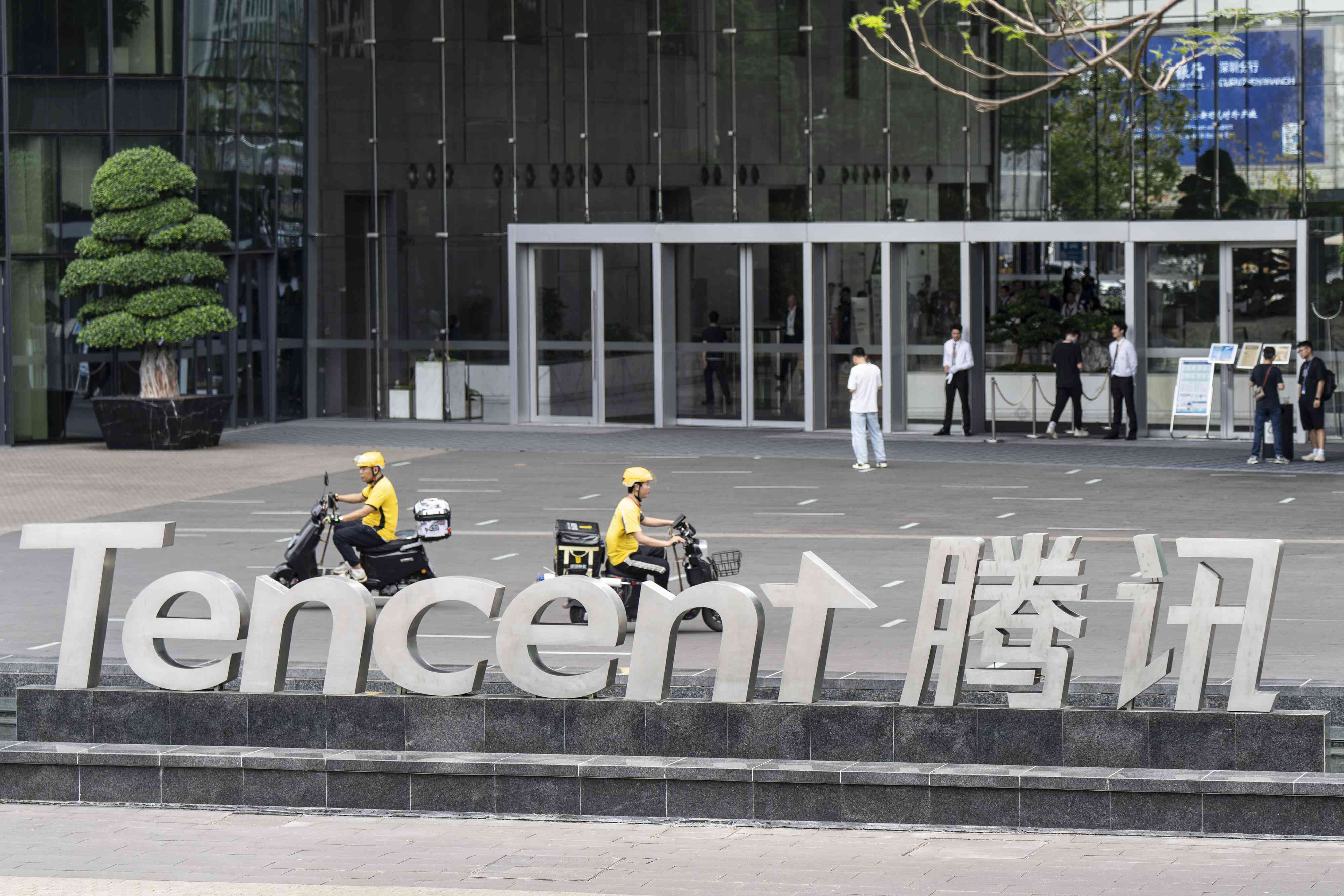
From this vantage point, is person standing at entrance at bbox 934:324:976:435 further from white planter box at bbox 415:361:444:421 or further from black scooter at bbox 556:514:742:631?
black scooter at bbox 556:514:742:631

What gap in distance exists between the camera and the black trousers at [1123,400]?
29219 mm

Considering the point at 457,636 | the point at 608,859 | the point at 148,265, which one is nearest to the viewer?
the point at 608,859

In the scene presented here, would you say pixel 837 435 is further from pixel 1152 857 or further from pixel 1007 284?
pixel 1152 857

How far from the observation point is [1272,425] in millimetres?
26391

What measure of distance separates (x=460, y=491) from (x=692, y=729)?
43.8 feet

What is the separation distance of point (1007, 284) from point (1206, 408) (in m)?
3.54

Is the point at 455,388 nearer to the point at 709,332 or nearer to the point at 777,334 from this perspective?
the point at 709,332

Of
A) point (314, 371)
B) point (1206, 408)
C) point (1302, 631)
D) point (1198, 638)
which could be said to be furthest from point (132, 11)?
point (1198, 638)

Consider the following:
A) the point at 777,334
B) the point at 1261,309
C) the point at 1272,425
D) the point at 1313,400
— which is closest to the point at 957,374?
the point at 777,334

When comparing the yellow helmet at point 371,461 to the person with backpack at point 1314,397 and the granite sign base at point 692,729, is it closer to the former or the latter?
the granite sign base at point 692,729

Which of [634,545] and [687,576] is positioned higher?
[634,545]

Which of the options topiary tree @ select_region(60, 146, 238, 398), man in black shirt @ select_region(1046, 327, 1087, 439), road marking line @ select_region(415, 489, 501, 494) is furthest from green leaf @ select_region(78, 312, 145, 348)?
man in black shirt @ select_region(1046, 327, 1087, 439)

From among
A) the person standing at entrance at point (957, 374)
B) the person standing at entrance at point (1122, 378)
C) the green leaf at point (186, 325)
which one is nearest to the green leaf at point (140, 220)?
the green leaf at point (186, 325)

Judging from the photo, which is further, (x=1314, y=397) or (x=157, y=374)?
(x=157, y=374)
